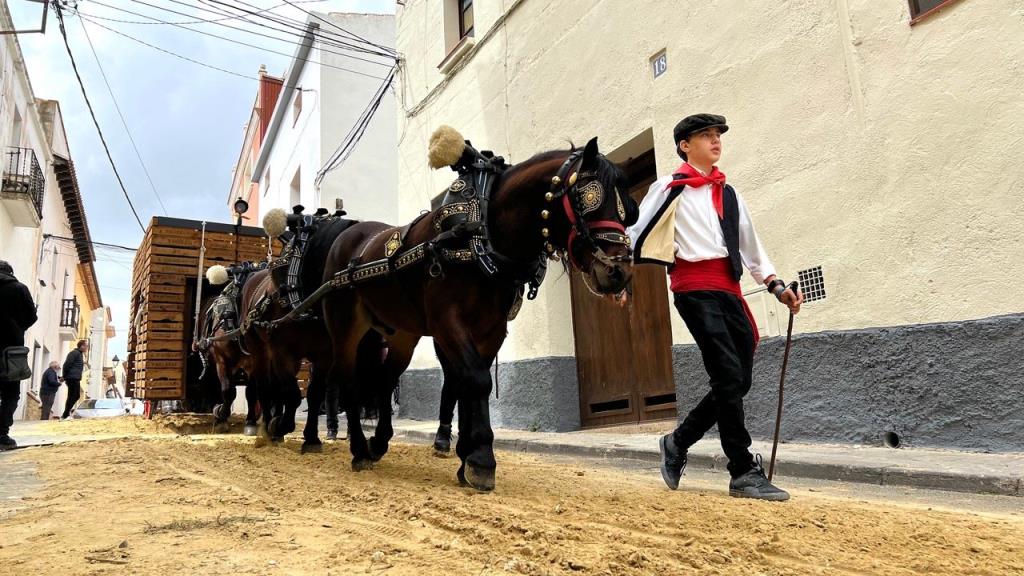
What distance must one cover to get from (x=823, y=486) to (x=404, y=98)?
1140cm

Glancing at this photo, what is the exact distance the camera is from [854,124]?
5438mm

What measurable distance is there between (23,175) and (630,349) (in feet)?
57.2

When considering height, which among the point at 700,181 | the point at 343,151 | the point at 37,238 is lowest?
the point at 700,181

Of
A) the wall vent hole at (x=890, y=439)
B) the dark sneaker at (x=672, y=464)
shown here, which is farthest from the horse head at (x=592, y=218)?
the wall vent hole at (x=890, y=439)

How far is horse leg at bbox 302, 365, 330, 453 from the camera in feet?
18.2

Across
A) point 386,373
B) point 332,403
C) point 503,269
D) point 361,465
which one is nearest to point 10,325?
point 332,403

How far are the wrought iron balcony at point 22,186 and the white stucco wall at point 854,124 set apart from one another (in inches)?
623

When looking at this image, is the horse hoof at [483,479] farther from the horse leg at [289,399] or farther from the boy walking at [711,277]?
the horse leg at [289,399]

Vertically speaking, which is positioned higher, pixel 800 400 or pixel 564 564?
pixel 800 400

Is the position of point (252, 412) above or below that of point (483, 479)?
above

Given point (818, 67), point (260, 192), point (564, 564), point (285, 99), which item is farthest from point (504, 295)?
point (260, 192)

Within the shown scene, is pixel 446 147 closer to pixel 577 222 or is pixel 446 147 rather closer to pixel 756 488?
pixel 577 222

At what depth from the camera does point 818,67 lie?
227 inches

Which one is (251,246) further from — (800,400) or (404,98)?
(800,400)
